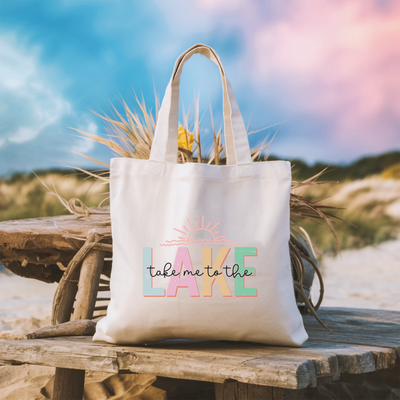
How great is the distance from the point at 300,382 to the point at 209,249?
0.27m

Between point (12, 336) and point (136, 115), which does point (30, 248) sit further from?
point (136, 115)

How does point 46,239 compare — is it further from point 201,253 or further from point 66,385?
point 201,253

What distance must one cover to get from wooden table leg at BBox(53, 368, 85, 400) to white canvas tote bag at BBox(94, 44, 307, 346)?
149 millimetres

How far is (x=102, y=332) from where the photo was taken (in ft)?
2.69

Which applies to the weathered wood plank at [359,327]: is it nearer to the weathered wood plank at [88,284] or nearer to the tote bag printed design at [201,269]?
the tote bag printed design at [201,269]

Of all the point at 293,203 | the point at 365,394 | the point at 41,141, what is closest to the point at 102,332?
the point at 293,203

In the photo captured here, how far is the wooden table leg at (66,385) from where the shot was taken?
885mm

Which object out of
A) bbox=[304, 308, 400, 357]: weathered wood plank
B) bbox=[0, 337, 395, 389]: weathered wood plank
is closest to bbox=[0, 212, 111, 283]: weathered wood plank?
bbox=[0, 337, 395, 389]: weathered wood plank

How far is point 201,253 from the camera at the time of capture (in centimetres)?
76

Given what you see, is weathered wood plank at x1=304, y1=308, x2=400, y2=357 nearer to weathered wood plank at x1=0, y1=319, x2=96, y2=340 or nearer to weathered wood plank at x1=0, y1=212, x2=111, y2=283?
weathered wood plank at x1=0, y1=319, x2=96, y2=340

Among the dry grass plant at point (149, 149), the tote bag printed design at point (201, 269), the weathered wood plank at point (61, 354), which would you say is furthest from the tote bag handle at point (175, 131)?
the weathered wood plank at point (61, 354)

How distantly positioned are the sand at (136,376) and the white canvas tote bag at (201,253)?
17.9 inches

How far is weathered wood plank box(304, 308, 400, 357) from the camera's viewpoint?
3.12ft

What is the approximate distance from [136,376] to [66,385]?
1.31 ft
